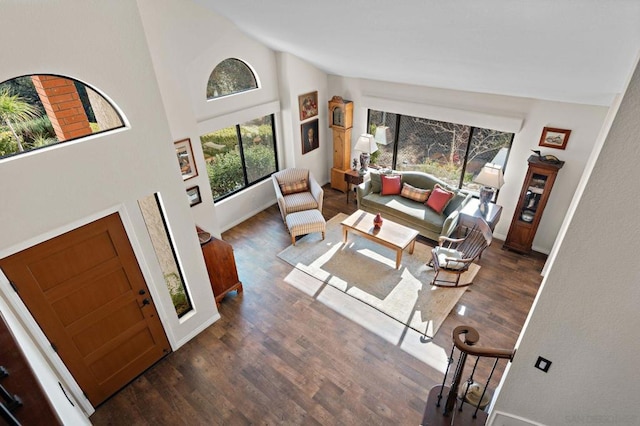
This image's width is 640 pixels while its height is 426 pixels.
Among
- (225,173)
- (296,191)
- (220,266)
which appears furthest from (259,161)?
(220,266)

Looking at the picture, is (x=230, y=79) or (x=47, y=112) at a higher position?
(x=47, y=112)

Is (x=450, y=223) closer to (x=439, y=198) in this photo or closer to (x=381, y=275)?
(x=439, y=198)

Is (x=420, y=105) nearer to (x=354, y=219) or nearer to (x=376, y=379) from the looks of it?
(x=354, y=219)

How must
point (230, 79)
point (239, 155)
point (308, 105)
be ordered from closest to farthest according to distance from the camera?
point (230, 79)
point (239, 155)
point (308, 105)

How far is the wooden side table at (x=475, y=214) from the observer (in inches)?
213

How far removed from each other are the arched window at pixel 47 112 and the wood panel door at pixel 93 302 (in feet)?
2.53

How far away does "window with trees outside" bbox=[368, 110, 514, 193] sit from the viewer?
5.71m

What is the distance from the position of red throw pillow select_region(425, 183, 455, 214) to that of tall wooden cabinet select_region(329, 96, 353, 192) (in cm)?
198

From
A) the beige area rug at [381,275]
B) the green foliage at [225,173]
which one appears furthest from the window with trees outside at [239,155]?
the beige area rug at [381,275]

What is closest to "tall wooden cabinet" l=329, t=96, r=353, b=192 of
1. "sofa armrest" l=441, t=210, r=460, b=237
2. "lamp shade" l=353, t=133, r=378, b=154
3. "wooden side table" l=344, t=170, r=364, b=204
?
"wooden side table" l=344, t=170, r=364, b=204

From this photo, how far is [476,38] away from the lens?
2.80 meters

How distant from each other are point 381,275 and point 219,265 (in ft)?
7.61

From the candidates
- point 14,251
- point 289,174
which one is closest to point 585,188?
point 14,251

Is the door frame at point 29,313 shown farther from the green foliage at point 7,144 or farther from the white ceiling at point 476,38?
the white ceiling at point 476,38
